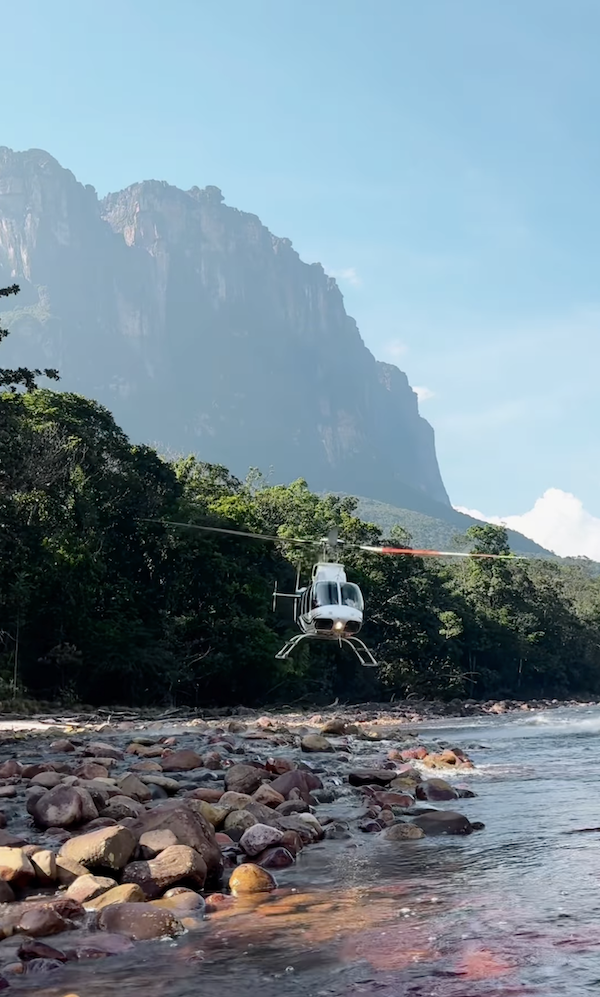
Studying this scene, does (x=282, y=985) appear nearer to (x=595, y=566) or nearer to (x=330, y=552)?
(x=330, y=552)

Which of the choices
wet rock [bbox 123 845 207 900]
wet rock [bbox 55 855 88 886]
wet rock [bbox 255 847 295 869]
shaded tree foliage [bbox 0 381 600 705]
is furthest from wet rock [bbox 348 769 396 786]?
shaded tree foliage [bbox 0 381 600 705]

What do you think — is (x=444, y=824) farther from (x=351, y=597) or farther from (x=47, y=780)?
(x=351, y=597)

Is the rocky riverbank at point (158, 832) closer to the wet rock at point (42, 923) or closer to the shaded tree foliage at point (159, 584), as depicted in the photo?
the wet rock at point (42, 923)

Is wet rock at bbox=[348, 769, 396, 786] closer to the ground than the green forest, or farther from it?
closer to the ground

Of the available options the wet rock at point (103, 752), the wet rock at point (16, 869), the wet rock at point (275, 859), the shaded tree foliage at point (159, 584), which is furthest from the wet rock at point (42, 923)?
the shaded tree foliage at point (159, 584)

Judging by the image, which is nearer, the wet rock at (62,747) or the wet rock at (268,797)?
the wet rock at (268,797)

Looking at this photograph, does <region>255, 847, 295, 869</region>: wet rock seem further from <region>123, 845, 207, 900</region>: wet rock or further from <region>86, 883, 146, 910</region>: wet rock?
<region>86, 883, 146, 910</region>: wet rock

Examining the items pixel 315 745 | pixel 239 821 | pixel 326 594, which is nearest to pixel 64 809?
pixel 239 821
